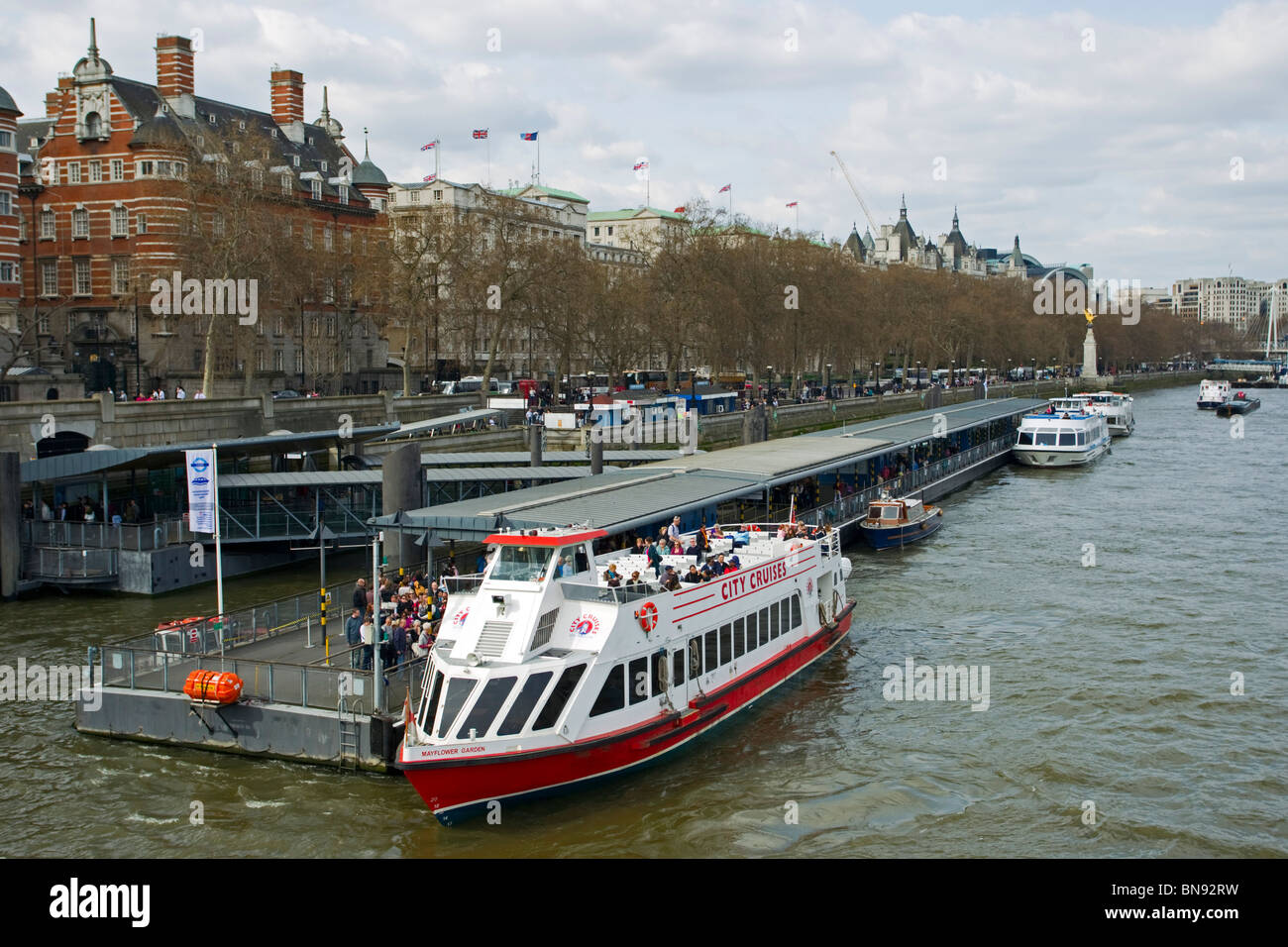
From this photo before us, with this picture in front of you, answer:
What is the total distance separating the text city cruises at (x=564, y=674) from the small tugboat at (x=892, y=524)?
20067mm

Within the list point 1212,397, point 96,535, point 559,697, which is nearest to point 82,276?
point 96,535

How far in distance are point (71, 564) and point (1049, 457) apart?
56.4 metres

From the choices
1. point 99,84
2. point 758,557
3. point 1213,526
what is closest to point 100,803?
point 758,557

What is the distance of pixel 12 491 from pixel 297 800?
2011cm

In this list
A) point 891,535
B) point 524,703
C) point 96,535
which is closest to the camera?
point 524,703

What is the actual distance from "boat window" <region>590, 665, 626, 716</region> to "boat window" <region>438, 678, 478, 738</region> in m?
2.25

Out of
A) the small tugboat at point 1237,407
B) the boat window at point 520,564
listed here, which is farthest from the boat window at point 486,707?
the small tugboat at point 1237,407

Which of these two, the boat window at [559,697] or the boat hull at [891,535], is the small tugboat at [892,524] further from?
the boat window at [559,697]

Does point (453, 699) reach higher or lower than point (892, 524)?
higher

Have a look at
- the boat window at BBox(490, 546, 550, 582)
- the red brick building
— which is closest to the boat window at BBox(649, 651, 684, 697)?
the boat window at BBox(490, 546, 550, 582)

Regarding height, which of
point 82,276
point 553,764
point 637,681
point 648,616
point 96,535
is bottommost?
point 553,764

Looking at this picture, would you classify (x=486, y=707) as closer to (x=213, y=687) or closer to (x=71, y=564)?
(x=213, y=687)

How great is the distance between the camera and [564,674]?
20.3 metres

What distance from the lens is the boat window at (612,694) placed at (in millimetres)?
20844
